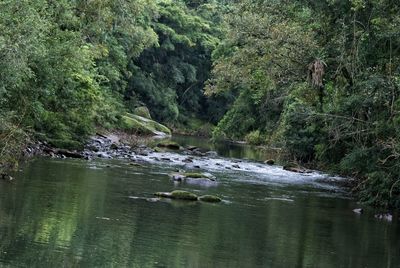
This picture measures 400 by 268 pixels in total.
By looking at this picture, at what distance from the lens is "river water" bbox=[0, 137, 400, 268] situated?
11.7 metres

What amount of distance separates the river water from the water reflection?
2 cm

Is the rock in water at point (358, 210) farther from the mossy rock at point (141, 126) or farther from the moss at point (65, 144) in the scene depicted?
the mossy rock at point (141, 126)

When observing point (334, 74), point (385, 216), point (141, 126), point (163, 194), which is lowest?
point (163, 194)

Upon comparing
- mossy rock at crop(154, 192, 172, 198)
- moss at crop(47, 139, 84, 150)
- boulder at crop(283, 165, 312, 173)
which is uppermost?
boulder at crop(283, 165, 312, 173)

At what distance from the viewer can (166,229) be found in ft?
46.8

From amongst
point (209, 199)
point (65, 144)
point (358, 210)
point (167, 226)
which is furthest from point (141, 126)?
point (167, 226)

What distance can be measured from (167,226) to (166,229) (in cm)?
31

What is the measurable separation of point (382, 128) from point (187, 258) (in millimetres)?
11063

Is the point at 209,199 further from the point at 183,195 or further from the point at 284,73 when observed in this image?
the point at 284,73

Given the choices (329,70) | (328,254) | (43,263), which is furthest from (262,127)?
(43,263)

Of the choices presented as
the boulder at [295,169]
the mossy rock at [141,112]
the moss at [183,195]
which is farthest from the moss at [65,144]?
the mossy rock at [141,112]

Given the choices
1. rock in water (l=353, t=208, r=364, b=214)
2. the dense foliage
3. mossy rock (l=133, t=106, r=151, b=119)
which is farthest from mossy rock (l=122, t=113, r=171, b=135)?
rock in water (l=353, t=208, r=364, b=214)

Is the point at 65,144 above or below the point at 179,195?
above

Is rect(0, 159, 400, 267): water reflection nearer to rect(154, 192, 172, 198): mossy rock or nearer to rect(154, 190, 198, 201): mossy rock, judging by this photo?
rect(154, 192, 172, 198): mossy rock
